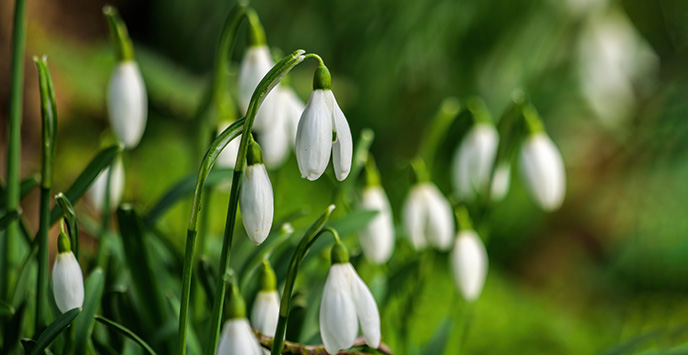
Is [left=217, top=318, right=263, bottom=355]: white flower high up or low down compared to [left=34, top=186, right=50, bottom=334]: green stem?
down

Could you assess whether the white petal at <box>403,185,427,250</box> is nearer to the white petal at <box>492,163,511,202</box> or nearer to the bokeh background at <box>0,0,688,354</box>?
the white petal at <box>492,163,511,202</box>

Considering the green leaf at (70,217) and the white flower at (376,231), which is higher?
the white flower at (376,231)

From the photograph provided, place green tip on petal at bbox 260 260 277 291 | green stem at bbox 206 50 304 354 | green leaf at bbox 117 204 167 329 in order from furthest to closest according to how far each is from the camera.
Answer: green leaf at bbox 117 204 167 329 < green tip on petal at bbox 260 260 277 291 < green stem at bbox 206 50 304 354

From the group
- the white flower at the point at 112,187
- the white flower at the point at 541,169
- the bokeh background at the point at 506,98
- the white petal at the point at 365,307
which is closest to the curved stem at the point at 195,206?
the white petal at the point at 365,307

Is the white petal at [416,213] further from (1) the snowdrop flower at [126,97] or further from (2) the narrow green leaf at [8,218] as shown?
(2) the narrow green leaf at [8,218]

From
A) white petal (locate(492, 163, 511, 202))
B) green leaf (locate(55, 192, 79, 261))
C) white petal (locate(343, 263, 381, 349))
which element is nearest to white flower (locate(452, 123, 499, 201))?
white petal (locate(492, 163, 511, 202))

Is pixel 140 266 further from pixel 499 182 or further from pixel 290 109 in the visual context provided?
pixel 499 182

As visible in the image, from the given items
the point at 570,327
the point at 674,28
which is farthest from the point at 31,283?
the point at 674,28

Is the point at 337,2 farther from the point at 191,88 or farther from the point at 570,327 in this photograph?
the point at 570,327
